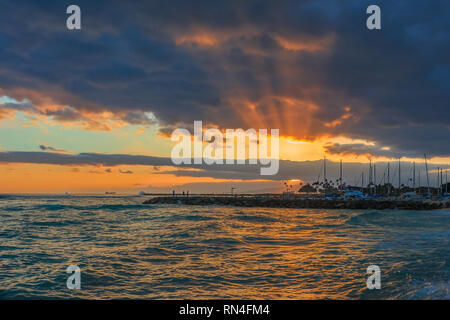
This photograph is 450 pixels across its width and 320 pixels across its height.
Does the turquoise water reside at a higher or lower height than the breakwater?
higher

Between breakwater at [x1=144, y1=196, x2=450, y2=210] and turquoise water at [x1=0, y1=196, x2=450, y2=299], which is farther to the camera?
breakwater at [x1=144, y1=196, x2=450, y2=210]

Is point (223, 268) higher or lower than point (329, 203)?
higher

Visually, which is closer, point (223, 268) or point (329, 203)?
point (223, 268)

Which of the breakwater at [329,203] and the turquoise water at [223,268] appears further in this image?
the breakwater at [329,203]

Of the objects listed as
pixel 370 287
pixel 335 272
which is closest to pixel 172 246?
pixel 335 272

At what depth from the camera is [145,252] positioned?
53.2 feet

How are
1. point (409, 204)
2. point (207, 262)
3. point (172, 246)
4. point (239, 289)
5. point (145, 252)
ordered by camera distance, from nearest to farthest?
point (239, 289) → point (207, 262) → point (145, 252) → point (172, 246) → point (409, 204)

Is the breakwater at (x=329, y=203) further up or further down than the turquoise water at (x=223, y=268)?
further down

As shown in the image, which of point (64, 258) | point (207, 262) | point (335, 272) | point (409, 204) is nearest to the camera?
point (335, 272)

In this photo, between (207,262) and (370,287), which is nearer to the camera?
(370,287)

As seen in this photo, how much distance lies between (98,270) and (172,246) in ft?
20.1
